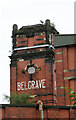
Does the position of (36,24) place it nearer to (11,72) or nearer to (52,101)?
(11,72)

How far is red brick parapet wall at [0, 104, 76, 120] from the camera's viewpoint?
20.2 meters

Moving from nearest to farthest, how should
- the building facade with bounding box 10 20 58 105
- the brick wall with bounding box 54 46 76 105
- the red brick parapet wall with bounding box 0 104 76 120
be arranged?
the red brick parapet wall with bounding box 0 104 76 120, the brick wall with bounding box 54 46 76 105, the building facade with bounding box 10 20 58 105

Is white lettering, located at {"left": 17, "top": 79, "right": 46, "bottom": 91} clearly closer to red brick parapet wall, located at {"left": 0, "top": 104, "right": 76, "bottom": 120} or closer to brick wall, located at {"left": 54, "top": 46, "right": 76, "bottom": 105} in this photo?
brick wall, located at {"left": 54, "top": 46, "right": 76, "bottom": 105}

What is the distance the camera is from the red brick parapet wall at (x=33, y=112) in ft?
66.1

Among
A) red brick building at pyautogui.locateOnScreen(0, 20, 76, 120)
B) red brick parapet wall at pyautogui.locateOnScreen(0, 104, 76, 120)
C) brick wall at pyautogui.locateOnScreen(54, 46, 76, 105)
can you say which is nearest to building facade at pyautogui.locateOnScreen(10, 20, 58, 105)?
red brick building at pyautogui.locateOnScreen(0, 20, 76, 120)

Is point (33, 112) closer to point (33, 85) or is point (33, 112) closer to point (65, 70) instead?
point (65, 70)

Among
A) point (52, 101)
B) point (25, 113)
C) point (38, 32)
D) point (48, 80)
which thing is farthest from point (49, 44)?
point (25, 113)

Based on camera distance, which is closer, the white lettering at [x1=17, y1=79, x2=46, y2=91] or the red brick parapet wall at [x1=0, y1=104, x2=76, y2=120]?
the red brick parapet wall at [x1=0, y1=104, x2=76, y2=120]

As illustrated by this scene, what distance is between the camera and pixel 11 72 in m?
40.7

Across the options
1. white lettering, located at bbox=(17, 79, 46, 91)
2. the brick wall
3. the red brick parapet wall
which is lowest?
white lettering, located at bbox=(17, 79, 46, 91)

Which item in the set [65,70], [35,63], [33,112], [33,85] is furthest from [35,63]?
[33,112]

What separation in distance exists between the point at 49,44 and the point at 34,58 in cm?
280

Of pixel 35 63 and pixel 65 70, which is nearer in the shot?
pixel 65 70

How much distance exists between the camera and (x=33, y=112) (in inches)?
810
